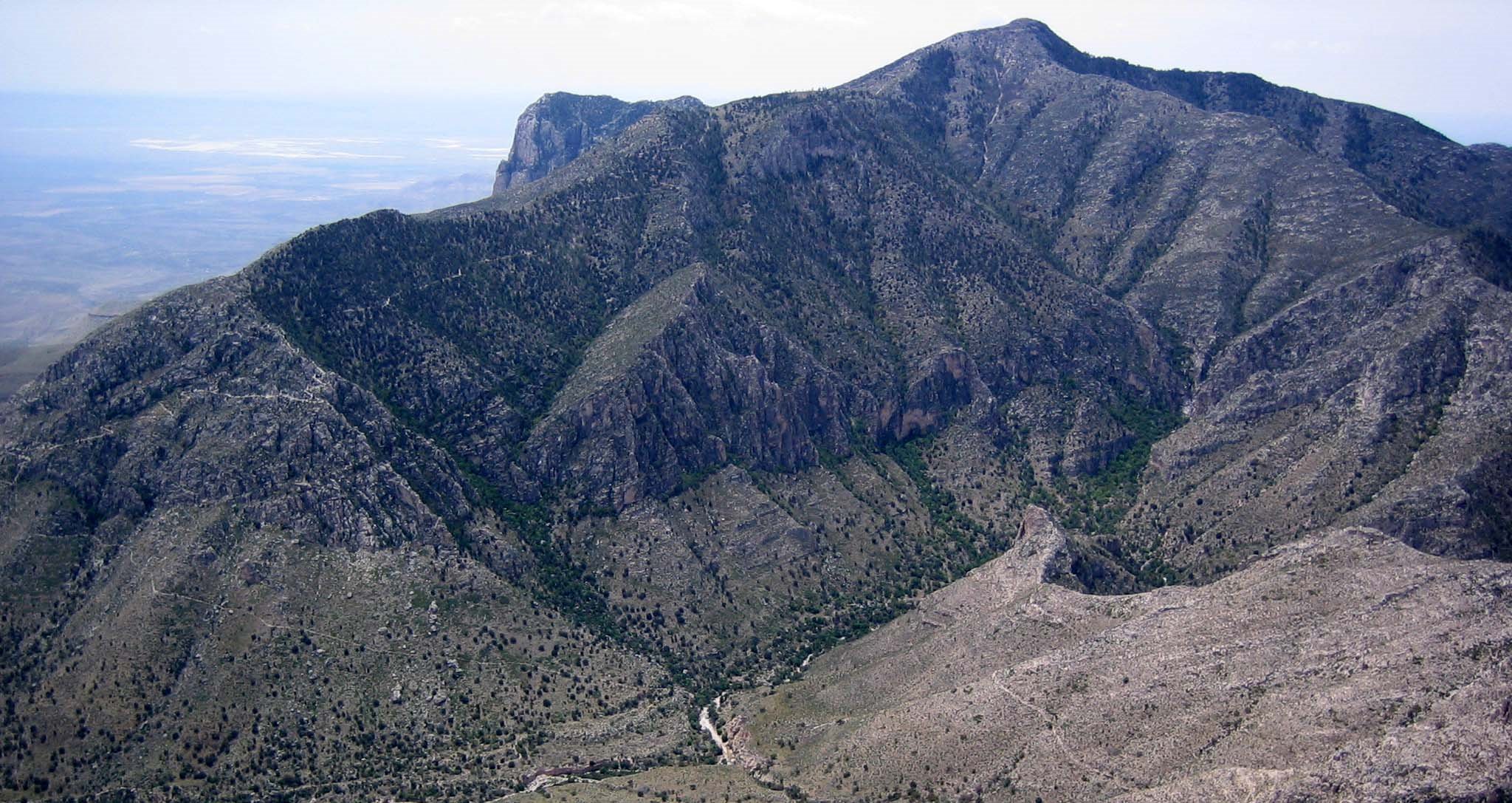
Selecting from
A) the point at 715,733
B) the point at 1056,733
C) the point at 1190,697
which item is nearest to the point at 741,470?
the point at 715,733

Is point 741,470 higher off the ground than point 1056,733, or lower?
higher

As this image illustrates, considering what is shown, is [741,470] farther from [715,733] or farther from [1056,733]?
[1056,733]

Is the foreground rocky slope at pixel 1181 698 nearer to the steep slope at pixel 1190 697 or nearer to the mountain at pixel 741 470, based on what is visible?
the steep slope at pixel 1190 697

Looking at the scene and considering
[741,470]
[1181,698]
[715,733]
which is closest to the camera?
[1181,698]

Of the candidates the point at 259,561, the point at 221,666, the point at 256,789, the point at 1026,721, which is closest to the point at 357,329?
the point at 259,561

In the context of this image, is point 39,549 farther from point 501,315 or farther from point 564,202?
point 564,202

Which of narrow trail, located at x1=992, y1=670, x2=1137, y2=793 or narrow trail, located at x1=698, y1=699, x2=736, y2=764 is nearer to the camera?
narrow trail, located at x1=992, y1=670, x2=1137, y2=793

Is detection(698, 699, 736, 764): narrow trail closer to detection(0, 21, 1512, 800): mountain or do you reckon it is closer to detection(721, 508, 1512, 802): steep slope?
detection(721, 508, 1512, 802): steep slope

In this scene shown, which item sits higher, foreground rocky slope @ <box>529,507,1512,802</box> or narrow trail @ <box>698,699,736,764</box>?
foreground rocky slope @ <box>529,507,1512,802</box>

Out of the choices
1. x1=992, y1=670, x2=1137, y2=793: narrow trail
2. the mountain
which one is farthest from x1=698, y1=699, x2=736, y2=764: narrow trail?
x1=992, y1=670, x2=1137, y2=793: narrow trail

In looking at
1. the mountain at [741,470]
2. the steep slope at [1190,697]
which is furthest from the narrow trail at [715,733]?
the mountain at [741,470]
